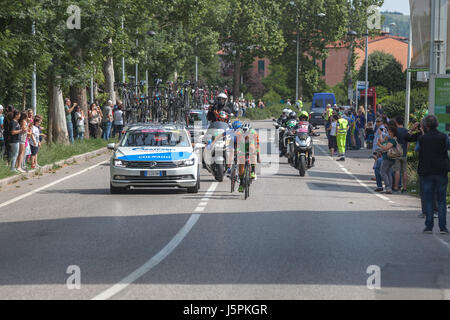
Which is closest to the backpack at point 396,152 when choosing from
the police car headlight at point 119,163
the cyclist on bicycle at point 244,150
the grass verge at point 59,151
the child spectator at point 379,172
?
the child spectator at point 379,172

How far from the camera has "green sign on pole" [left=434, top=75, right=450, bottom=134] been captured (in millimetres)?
19844

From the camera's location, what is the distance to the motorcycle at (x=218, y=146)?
20.4m

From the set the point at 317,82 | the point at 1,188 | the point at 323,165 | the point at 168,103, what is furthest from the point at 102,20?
the point at 317,82

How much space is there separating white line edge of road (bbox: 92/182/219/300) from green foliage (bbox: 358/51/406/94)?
249 feet

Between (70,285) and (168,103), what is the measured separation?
30218 mm

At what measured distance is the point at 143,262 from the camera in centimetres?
1053

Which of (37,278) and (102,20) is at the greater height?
(102,20)

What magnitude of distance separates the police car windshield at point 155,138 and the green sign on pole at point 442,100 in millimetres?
5452

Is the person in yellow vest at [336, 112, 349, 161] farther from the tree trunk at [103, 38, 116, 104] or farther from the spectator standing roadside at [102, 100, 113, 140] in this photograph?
the tree trunk at [103, 38, 116, 104]

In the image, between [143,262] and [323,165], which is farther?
[323,165]

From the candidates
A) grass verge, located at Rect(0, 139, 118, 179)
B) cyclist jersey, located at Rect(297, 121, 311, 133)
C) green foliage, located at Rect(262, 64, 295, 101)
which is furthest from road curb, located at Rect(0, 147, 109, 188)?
green foliage, located at Rect(262, 64, 295, 101)

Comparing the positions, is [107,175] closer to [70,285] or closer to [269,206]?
[269,206]

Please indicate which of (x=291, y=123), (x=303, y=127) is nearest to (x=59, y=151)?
(x=291, y=123)

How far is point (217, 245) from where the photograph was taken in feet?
39.1
